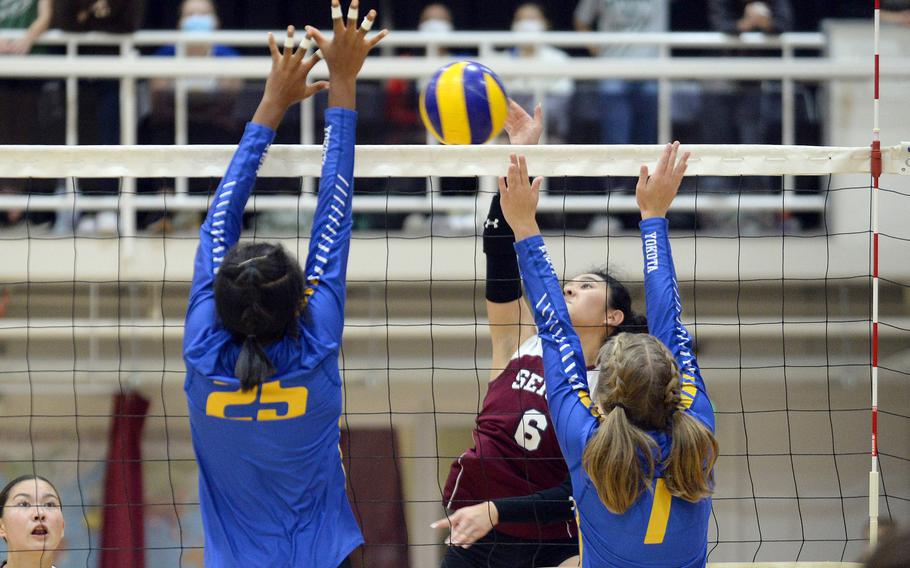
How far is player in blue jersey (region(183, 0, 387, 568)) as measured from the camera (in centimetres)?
249

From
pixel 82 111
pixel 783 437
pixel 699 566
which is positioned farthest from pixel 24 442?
pixel 699 566

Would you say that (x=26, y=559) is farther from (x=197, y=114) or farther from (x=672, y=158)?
(x=197, y=114)

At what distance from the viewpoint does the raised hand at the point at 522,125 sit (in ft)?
11.3

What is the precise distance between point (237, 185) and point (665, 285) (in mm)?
1071

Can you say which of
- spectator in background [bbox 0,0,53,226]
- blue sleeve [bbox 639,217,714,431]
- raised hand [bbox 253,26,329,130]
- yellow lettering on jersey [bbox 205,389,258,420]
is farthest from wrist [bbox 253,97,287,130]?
spectator in background [bbox 0,0,53,226]

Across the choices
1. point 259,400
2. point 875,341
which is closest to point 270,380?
point 259,400

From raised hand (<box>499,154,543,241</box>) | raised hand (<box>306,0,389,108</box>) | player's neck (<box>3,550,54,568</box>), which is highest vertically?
raised hand (<box>306,0,389,108</box>)

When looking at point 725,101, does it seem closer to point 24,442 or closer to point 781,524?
point 781,524

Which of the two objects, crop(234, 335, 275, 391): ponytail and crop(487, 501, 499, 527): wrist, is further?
crop(487, 501, 499, 527): wrist

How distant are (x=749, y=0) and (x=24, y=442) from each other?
5.45 metres

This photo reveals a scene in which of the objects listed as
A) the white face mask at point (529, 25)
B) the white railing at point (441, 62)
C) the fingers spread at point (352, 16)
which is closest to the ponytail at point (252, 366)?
the fingers spread at point (352, 16)

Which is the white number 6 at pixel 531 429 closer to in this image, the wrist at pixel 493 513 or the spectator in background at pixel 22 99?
the wrist at pixel 493 513

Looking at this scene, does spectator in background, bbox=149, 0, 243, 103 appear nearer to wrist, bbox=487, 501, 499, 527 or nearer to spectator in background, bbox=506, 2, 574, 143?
spectator in background, bbox=506, 2, 574, 143

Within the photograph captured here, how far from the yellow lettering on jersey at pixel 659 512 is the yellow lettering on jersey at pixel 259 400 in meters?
0.82
